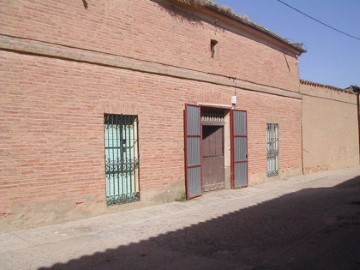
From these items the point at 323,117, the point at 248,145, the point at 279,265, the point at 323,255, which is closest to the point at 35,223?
the point at 279,265

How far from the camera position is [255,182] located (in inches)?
528

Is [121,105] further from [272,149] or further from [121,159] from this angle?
[272,149]

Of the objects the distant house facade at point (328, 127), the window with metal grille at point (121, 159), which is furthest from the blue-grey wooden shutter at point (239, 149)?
the distant house facade at point (328, 127)

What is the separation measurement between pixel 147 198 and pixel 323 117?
11609 mm

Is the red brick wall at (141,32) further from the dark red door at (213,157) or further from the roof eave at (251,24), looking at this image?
the dark red door at (213,157)

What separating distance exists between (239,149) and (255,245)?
636 centimetres

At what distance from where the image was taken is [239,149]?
12.5 m

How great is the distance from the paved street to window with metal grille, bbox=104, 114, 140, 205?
473 millimetres

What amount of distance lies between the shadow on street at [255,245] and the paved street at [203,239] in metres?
0.01

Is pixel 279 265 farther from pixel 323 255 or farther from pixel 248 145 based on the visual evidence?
pixel 248 145

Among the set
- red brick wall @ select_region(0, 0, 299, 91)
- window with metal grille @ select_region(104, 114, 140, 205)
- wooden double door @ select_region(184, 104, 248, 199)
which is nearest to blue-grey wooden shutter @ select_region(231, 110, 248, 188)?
wooden double door @ select_region(184, 104, 248, 199)

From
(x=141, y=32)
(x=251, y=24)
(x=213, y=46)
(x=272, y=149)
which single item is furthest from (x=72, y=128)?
(x=272, y=149)

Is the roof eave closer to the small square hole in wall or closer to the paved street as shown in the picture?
the small square hole in wall

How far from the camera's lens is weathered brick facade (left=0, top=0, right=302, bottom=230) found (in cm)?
710
